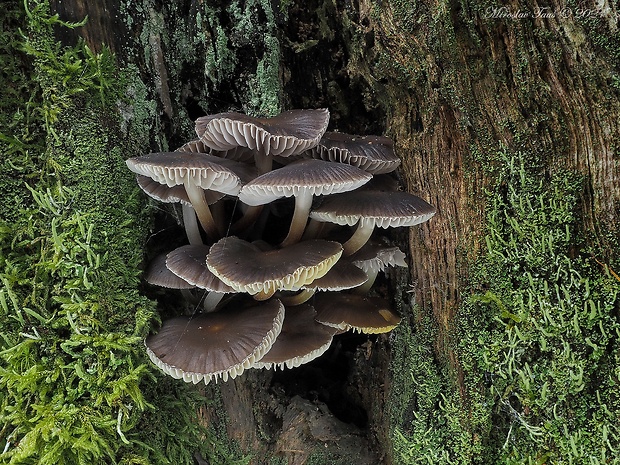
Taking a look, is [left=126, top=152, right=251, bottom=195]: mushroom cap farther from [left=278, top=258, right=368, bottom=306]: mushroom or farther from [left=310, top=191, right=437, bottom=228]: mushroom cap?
[left=278, top=258, right=368, bottom=306]: mushroom

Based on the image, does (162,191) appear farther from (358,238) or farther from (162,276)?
(358,238)

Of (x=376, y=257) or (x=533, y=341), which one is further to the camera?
(x=376, y=257)

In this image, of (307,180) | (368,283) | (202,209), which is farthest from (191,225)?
(368,283)

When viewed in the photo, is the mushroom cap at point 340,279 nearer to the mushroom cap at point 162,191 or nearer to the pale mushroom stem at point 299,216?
the pale mushroom stem at point 299,216

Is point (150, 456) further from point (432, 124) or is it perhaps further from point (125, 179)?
point (432, 124)

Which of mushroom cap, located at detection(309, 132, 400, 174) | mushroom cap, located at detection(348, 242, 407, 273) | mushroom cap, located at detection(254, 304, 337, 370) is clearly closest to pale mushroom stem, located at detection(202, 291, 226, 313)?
mushroom cap, located at detection(254, 304, 337, 370)

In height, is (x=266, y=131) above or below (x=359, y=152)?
above

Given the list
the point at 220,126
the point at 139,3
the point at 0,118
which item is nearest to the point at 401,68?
the point at 220,126

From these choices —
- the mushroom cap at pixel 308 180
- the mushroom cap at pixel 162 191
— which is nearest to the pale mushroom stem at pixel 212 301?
the mushroom cap at pixel 162 191
